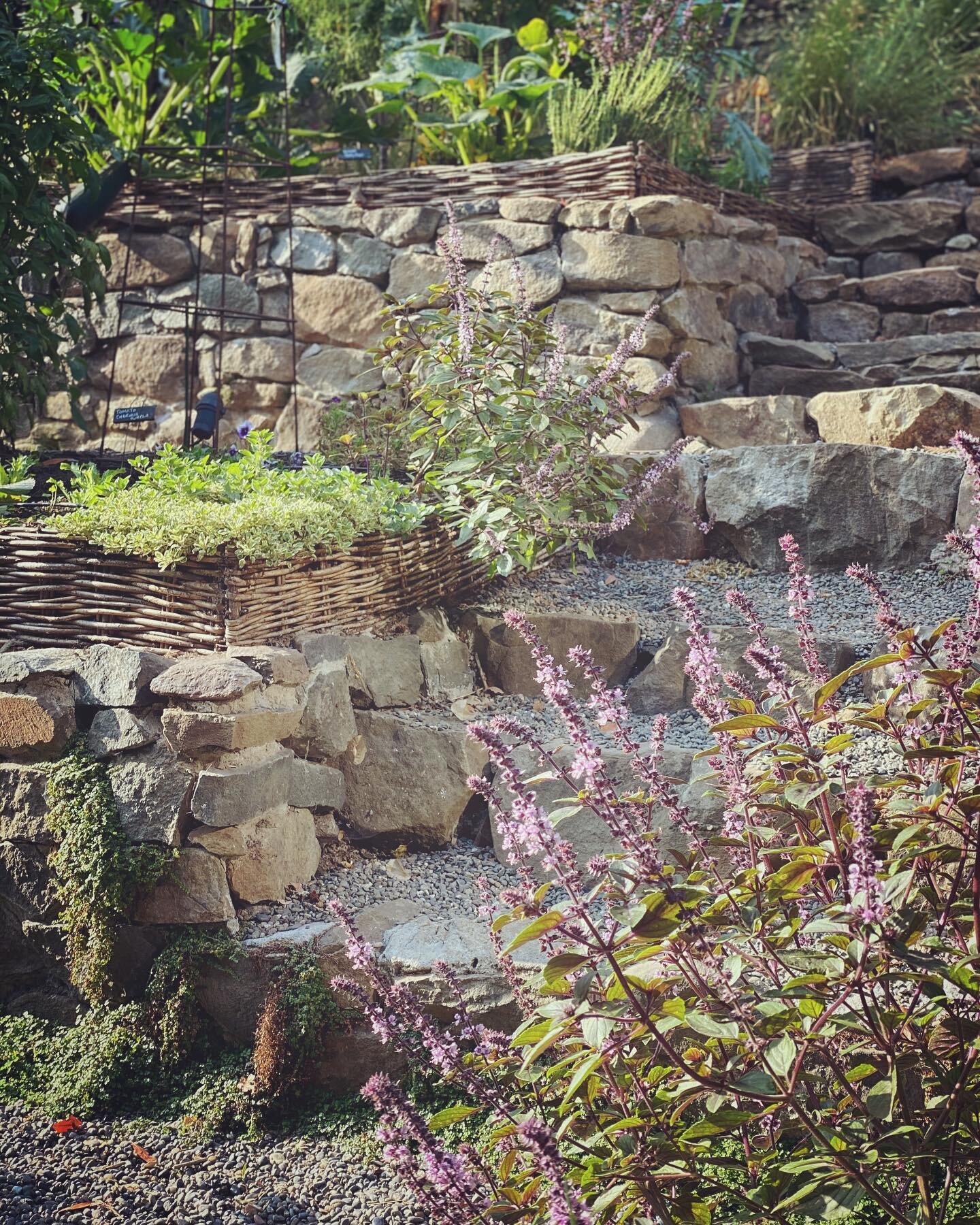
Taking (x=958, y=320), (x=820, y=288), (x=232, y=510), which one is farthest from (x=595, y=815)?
(x=820, y=288)

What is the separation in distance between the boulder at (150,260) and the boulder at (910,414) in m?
3.54

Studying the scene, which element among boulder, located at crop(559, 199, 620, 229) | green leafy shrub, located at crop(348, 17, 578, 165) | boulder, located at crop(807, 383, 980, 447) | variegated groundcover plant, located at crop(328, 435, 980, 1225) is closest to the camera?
variegated groundcover plant, located at crop(328, 435, 980, 1225)

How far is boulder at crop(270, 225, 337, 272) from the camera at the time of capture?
19.1ft

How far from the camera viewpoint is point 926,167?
6625 millimetres

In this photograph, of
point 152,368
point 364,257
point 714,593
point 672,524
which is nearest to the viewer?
point 714,593

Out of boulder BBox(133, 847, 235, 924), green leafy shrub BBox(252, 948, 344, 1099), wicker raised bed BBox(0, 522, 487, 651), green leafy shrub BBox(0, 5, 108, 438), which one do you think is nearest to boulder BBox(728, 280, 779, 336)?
wicker raised bed BBox(0, 522, 487, 651)

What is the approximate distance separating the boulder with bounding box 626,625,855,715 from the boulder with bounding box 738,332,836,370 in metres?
2.34

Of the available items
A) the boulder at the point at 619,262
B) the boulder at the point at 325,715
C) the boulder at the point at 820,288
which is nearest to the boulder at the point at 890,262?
the boulder at the point at 820,288

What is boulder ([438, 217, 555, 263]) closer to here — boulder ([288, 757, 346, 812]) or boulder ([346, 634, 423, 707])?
boulder ([346, 634, 423, 707])

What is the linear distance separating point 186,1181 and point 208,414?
3296 mm

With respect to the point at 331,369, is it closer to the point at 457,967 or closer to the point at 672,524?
the point at 672,524

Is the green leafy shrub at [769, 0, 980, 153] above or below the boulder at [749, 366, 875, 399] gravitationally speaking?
above

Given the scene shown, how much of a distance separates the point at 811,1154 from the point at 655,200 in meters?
4.39

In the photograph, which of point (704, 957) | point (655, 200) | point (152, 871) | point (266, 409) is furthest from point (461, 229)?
point (704, 957)
